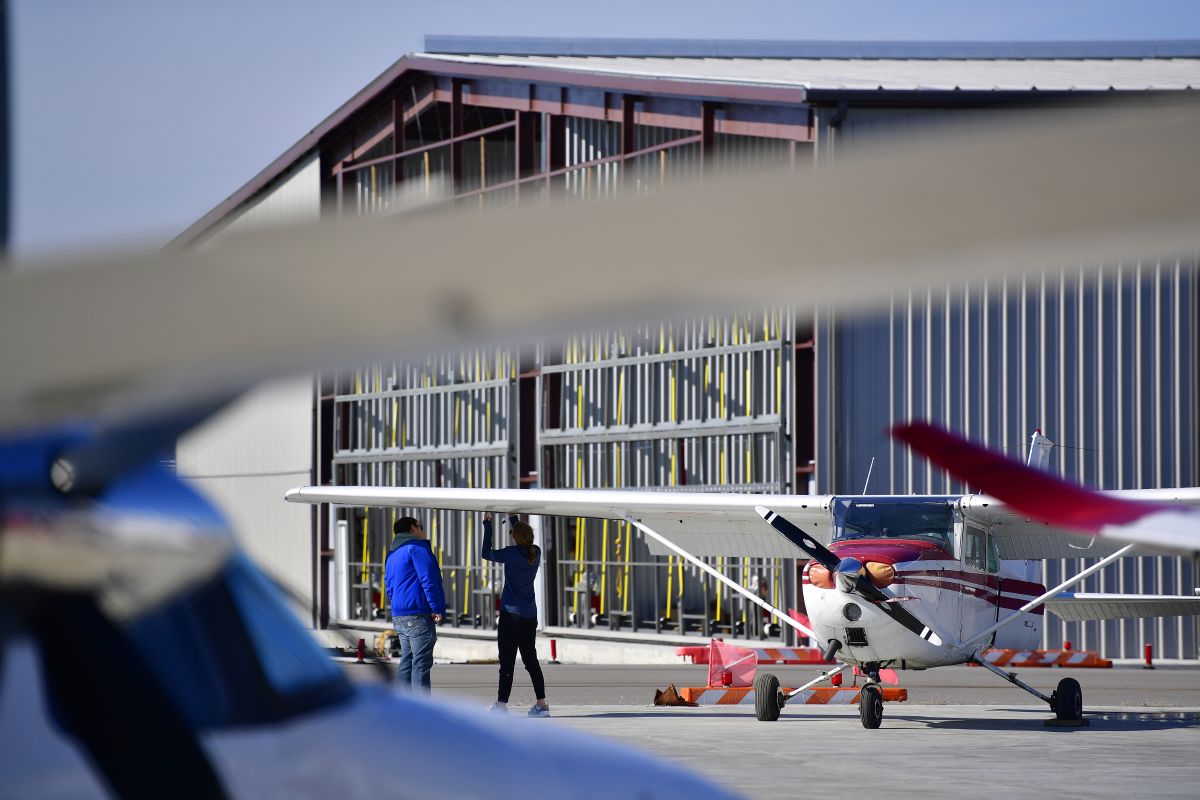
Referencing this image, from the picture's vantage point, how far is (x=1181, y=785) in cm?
907

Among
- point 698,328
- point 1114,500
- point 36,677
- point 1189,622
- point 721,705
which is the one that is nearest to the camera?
point 36,677

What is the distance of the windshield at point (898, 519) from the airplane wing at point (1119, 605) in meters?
3.72

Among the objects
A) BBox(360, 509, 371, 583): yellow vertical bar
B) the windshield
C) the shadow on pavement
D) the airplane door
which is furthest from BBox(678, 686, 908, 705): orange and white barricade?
BBox(360, 509, 371, 583): yellow vertical bar

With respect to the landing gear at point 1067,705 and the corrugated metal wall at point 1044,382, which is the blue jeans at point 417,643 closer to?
the landing gear at point 1067,705

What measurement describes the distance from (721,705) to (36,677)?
13925mm

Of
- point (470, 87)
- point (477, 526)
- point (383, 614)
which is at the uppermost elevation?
point (470, 87)

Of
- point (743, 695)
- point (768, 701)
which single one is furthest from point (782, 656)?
point (768, 701)

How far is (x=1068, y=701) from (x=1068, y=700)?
1 cm

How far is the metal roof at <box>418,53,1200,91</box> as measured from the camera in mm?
24109

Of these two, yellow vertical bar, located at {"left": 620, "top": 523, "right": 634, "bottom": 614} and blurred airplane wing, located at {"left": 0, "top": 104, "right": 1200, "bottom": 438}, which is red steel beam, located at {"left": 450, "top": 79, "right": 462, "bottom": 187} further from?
blurred airplane wing, located at {"left": 0, "top": 104, "right": 1200, "bottom": 438}

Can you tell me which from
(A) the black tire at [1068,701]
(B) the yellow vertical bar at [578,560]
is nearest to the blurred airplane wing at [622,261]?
(A) the black tire at [1068,701]

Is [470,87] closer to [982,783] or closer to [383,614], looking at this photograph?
[383,614]

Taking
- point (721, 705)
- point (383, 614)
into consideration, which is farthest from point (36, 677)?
point (383, 614)

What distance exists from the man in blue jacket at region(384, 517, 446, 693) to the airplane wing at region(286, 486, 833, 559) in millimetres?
3668
